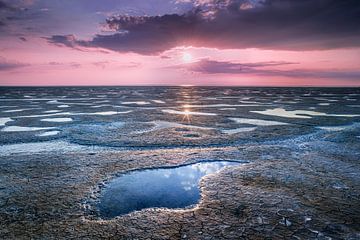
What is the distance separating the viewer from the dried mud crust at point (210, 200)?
16.9ft

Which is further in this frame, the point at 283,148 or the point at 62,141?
the point at 62,141

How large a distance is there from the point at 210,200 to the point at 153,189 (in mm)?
1653

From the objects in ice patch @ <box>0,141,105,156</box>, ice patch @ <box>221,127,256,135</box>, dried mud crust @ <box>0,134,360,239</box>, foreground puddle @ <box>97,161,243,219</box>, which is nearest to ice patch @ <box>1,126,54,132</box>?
ice patch @ <box>0,141,105,156</box>

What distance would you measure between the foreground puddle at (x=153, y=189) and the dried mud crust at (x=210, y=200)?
36 centimetres

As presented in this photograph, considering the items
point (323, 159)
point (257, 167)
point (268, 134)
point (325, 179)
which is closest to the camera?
point (325, 179)

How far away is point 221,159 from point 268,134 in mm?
5753

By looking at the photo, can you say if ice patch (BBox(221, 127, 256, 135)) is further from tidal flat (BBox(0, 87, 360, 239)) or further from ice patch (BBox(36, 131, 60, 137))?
ice patch (BBox(36, 131, 60, 137))

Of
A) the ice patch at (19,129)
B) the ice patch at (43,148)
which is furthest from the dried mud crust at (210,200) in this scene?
the ice patch at (19,129)

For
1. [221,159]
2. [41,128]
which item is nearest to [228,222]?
[221,159]

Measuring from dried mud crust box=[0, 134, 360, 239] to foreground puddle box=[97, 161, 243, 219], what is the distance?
1.17 feet

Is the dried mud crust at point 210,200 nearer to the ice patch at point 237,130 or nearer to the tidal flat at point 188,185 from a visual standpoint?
the tidal flat at point 188,185

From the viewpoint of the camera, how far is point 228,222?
17.9 ft

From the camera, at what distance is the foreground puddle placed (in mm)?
6332

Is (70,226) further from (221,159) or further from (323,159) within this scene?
(323,159)
